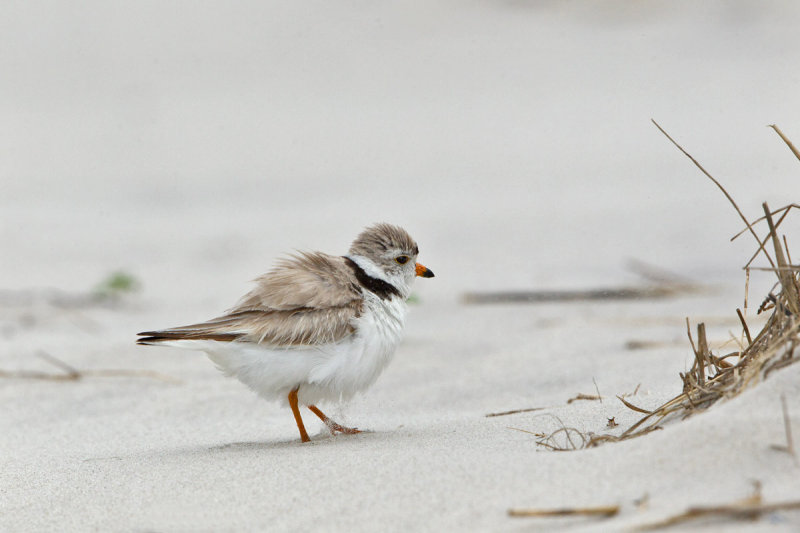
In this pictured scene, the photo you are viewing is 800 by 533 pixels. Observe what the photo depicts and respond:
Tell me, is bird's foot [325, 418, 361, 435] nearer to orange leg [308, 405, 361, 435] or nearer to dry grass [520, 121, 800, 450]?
orange leg [308, 405, 361, 435]

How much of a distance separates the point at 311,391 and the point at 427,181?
10.0 metres

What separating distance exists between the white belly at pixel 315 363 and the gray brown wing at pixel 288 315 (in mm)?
39

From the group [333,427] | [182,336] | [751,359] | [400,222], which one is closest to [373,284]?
[333,427]

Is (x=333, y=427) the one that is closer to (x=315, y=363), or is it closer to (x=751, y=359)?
(x=315, y=363)

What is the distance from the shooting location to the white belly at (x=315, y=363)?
12.9 ft

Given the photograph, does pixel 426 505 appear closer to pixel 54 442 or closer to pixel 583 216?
pixel 54 442

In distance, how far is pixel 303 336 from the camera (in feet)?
12.9

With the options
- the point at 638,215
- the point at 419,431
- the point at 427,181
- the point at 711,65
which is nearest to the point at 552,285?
the point at 638,215

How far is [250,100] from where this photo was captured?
16172 millimetres

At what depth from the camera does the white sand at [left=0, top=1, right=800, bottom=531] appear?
2.84 m

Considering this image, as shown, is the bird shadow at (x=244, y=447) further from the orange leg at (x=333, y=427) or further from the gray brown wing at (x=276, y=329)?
the gray brown wing at (x=276, y=329)

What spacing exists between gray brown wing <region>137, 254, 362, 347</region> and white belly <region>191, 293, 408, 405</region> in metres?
0.04

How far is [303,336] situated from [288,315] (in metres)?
0.12

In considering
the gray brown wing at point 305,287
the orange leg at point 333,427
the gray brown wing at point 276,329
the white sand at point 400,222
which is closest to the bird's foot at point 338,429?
the orange leg at point 333,427
